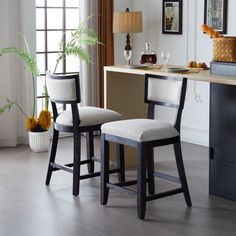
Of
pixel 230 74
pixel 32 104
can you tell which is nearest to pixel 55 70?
pixel 32 104

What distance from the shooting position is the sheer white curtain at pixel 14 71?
21.4 ft

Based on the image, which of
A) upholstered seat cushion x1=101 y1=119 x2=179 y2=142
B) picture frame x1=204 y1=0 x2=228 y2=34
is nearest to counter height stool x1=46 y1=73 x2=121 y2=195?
upholstered seat cushion x1=101 y1=119 x2=179 y2=142

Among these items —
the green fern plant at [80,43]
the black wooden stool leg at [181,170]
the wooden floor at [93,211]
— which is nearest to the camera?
the wooden floor at [93,211]

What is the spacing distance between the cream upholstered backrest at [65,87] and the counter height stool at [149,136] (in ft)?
1.33

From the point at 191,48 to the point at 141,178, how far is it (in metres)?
2.88

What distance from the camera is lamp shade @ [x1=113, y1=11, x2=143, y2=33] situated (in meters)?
6.84

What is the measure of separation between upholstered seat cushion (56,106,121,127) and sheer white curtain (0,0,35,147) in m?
1.84

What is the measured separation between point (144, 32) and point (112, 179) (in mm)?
2572

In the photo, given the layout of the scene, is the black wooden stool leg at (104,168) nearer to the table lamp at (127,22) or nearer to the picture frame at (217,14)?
the picture frame at (217,14)

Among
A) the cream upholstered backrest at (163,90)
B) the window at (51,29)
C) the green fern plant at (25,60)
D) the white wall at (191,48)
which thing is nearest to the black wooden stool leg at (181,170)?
the cream upholstered backrest at (163,90)

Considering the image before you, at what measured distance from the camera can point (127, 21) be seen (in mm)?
6848

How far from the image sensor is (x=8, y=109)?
21.9 ft

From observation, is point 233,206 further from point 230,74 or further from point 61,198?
point 61,198

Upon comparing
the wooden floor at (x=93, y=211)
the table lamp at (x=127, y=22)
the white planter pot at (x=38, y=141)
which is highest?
the table lamp at (x=127, y=22)
